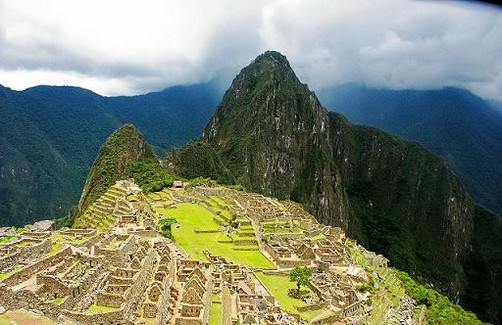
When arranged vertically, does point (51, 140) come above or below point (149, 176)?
above

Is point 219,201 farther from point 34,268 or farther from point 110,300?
point 110,300

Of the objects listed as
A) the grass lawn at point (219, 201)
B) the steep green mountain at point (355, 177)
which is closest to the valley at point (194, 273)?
the grass lawn at point (219, 201)

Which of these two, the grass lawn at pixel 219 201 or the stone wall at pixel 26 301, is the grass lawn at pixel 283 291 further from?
the grass lawn at pixel 219 201

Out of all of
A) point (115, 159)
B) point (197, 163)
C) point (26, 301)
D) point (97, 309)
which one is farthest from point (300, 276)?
point (197, 163)

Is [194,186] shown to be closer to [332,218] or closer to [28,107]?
[332,218]

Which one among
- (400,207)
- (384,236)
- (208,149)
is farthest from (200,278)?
(400,207)

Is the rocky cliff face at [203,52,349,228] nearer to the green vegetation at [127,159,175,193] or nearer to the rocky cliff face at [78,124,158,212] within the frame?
the rocky cliff face at [78,124,158,212]
